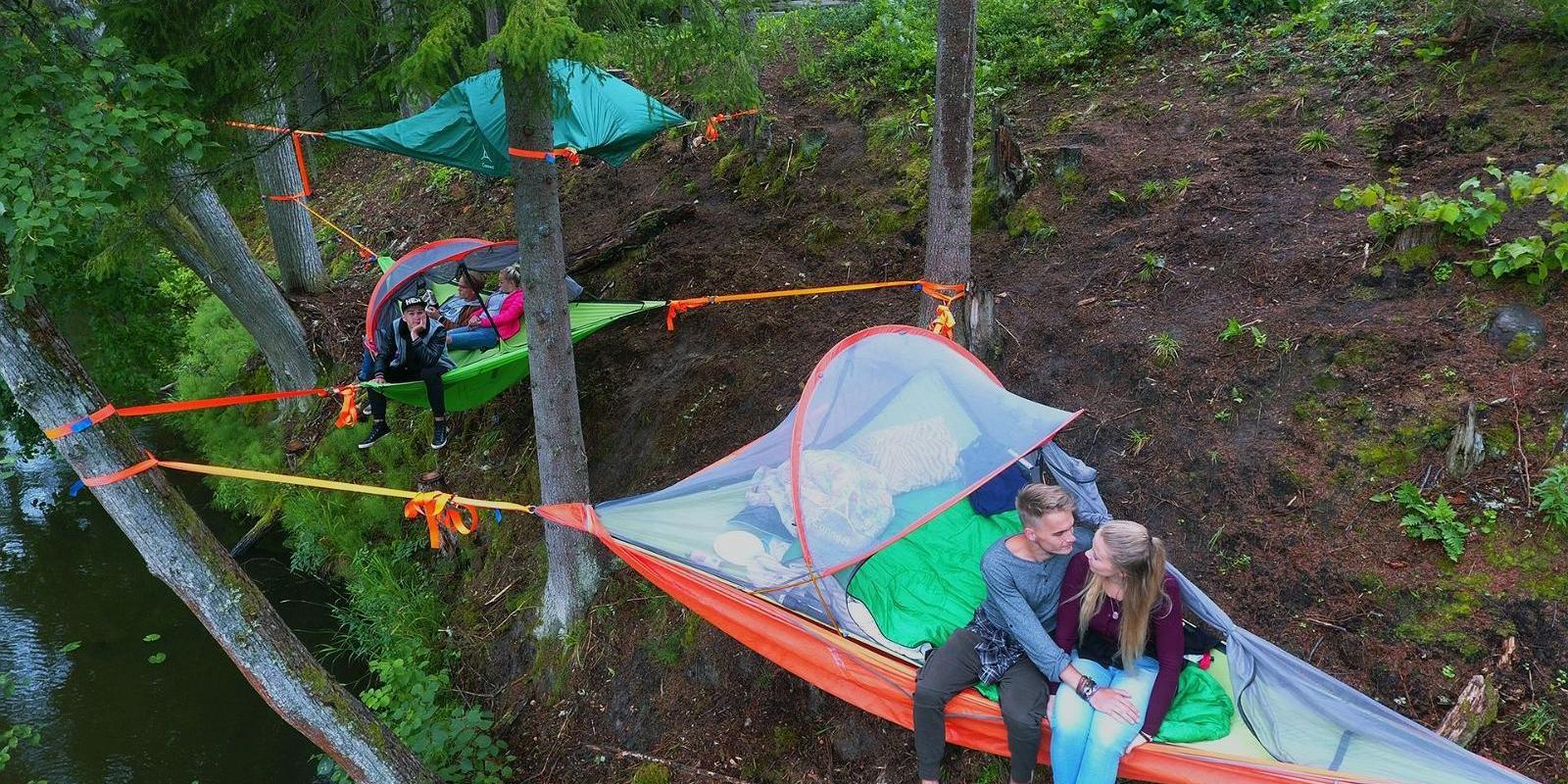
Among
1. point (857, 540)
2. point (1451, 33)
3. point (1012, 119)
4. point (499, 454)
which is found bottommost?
point (499, 454)

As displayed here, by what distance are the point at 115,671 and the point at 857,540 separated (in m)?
4.52

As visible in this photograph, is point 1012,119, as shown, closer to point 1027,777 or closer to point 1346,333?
point 1346,333

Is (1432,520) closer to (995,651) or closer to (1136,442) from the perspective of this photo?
(1136,442)

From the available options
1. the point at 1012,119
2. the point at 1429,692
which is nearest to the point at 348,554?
the point at 1012,119

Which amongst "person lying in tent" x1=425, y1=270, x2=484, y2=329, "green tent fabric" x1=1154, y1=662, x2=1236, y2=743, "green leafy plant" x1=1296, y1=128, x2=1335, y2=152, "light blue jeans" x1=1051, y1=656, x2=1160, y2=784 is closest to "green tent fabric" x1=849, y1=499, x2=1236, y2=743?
"green tent fabric" x1=1154, y1=662, x2=1236, y2=743

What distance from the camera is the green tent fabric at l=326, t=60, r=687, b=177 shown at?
4.92 metres

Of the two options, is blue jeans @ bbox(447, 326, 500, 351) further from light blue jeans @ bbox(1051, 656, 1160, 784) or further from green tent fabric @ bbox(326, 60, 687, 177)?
light blue jeans @ bbox(1051, 656, 1160, 784)

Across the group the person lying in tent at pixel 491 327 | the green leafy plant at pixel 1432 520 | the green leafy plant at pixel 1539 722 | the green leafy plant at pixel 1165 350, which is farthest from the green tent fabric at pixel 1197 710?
the person lying in tent at pixel 491 327

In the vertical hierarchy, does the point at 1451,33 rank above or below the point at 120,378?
above

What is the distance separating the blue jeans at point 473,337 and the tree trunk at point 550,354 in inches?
38.9

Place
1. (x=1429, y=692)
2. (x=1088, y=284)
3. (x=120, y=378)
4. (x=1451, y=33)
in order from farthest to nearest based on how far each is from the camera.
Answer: (x=120, y=378) → (x=1451, y=33) → (x=1088, y=284) → (x=1429, y=692)

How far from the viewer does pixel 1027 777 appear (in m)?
2.43

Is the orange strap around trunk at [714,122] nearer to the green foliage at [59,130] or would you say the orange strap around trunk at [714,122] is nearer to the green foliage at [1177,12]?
the green foliage at [1177,12]

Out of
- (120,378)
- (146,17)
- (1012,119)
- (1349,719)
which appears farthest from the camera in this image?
(120,378)
